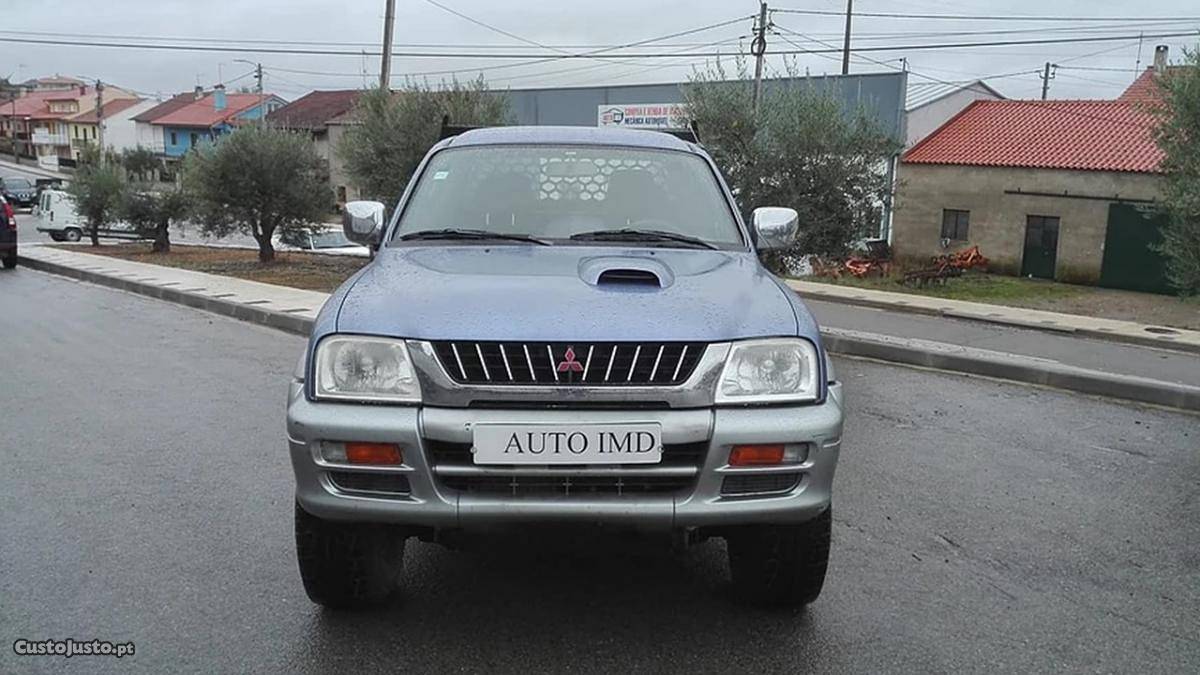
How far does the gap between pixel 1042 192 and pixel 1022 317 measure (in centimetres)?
2044

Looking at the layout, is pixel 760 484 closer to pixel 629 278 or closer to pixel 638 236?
pixel 629 278

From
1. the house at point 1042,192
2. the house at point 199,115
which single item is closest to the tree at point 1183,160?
the house at point 1042,192

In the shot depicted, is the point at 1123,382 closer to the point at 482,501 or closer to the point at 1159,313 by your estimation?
the point at 482,501

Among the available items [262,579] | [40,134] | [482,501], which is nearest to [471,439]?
[482,501]

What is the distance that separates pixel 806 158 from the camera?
1622 cm

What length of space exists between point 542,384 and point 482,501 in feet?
1.30

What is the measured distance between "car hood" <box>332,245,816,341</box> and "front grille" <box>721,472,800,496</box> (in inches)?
17.4

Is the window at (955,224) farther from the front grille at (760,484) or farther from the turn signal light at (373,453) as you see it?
the turn signal light at (373,453)

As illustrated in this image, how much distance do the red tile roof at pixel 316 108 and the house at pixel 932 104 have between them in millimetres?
39631

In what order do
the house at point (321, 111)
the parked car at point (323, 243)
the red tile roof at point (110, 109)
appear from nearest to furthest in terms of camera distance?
1. the parked car at point (323, 243)
2. the house at point (321, 111)
3. the red tile roof at point (110, 109)

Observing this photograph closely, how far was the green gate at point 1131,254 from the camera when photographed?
28720mm

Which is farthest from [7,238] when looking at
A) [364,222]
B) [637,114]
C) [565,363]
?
[637,114]

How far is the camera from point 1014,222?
3228 centimetres

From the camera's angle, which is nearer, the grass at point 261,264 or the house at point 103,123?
the grass at point 261,264
